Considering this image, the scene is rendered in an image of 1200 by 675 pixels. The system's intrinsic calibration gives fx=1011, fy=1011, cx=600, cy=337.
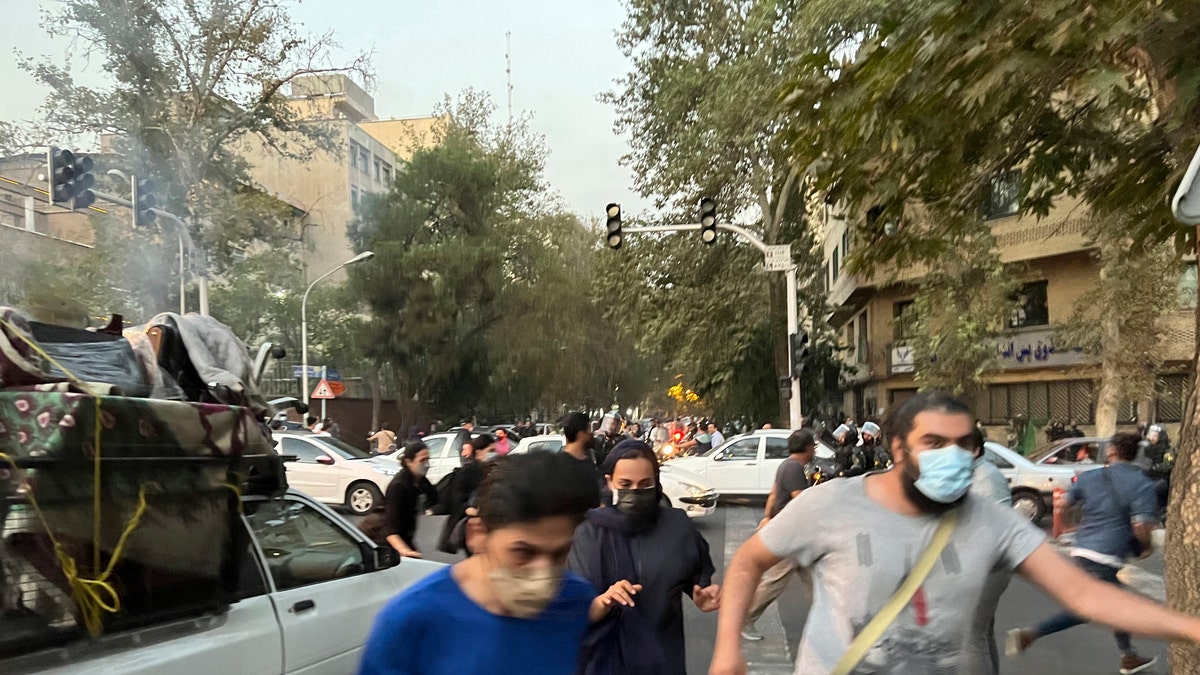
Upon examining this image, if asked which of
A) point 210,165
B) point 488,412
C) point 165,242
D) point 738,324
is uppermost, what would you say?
point 210,165

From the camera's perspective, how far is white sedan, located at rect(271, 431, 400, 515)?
17.2 metres

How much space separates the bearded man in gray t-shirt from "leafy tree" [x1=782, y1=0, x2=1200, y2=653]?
2226mm

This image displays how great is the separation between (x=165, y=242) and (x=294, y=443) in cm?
1315

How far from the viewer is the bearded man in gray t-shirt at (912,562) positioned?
2.61 meters

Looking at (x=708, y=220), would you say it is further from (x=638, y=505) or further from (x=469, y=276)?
(x=469, y=276)

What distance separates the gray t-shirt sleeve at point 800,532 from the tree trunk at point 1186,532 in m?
2.64

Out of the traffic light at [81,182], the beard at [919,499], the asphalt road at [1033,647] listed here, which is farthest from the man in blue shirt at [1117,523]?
the traffic light at [81,182]

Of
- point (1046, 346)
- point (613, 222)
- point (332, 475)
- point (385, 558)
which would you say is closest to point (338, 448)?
point (332, 475)

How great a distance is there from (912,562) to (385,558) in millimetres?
3138

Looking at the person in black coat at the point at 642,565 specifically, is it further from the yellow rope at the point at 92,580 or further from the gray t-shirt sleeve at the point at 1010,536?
the yellow rope at the point at 92,580

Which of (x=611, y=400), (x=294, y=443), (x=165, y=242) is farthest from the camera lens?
(x=611, y=400)

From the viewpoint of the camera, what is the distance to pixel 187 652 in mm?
3445

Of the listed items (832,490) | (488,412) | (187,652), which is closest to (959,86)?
(832,490)

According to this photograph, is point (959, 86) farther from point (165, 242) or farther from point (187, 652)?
point (165, 242)
